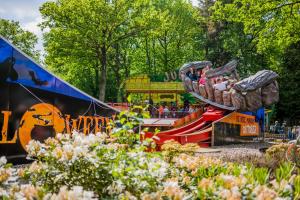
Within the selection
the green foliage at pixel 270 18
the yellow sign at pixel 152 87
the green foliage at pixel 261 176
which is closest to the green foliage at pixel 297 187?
the green foliage at pixel 261 176

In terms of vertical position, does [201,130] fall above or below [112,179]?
above

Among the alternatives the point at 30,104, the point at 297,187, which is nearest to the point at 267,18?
the point at 30,104

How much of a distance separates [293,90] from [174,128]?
74.4 feet

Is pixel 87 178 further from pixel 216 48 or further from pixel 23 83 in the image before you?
pixel 216 48

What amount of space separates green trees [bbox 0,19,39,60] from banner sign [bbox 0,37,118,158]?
4228cm

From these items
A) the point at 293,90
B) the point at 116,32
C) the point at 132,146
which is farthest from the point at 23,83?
the point at 293,90

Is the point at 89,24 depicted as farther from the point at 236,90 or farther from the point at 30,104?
the point at 30,104

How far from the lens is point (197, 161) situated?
184 inches

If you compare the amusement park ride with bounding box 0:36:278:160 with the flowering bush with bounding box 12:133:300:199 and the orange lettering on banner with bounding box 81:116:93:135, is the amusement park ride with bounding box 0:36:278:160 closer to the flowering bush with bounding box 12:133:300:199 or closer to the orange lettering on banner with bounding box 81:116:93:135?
the orange lettering on banner with bounding box 81:116:93:135

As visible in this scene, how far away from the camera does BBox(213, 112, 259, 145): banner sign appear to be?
61.0 feet

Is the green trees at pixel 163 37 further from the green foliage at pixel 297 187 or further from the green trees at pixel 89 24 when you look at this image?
the green foliage at pixel 297 187

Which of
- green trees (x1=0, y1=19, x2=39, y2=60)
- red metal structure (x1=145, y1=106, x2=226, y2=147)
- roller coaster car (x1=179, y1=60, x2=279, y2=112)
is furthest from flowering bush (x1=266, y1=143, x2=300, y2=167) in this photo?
green trees (x1=0, y1=19, x2=39, y2=60)

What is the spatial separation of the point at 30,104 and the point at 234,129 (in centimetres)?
1289

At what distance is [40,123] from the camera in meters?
9.57
